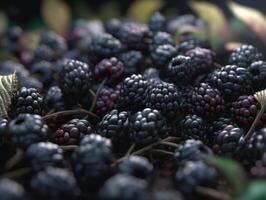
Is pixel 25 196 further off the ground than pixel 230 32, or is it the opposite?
pixel 230 32

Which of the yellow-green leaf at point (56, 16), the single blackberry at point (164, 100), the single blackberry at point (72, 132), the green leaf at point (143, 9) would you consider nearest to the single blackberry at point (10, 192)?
the single blackberry at point (72, 132)

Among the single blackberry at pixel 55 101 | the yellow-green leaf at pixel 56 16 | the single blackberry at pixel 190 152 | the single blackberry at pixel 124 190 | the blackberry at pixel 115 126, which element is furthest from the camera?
the yellow-green leaf at pixel 56 16

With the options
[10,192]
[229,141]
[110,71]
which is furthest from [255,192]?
[110,71]

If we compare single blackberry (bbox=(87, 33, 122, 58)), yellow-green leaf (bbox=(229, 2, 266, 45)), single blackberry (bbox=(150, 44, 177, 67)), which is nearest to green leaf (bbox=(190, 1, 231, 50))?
yellow-green leaf (bbox=(229, 2, 266, 45))

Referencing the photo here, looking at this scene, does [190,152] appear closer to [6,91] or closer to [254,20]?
[6,91]

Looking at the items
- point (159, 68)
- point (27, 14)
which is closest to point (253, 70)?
point (159, 68)

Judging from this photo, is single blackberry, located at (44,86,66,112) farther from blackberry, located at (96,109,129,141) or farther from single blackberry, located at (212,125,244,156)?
single blackberry, located at (212,125,244,156)

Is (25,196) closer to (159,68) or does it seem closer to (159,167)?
(159,167)

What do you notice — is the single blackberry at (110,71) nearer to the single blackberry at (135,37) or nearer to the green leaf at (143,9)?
the single blackberry at (135,37)
